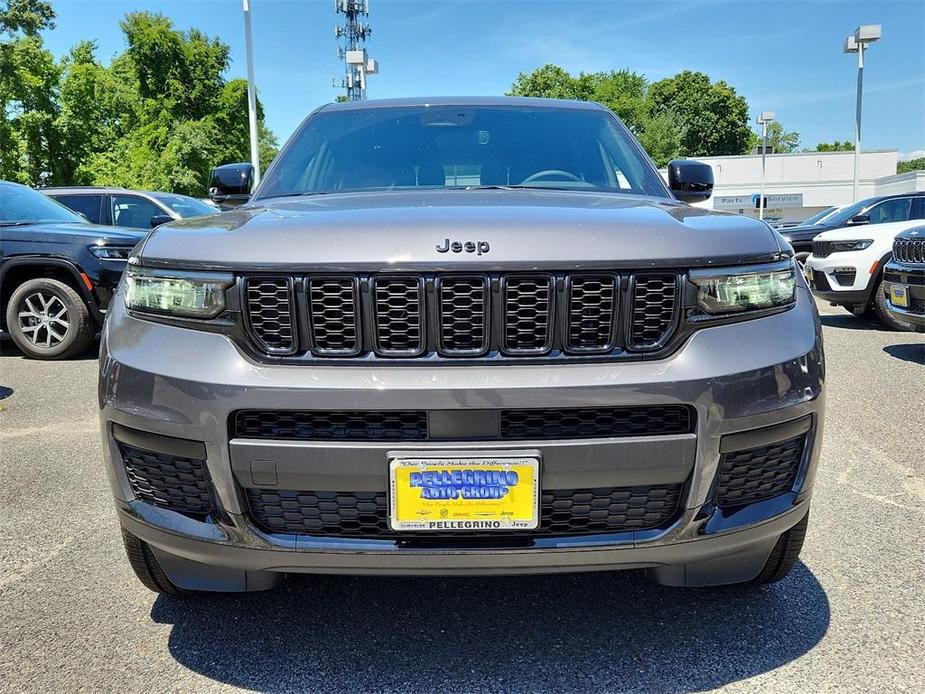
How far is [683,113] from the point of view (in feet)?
231

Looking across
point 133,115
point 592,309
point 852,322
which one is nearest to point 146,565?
point 592,309

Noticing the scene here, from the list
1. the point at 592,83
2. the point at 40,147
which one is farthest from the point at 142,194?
the point at 592,83

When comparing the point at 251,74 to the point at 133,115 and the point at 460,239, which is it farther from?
the point at 133,115

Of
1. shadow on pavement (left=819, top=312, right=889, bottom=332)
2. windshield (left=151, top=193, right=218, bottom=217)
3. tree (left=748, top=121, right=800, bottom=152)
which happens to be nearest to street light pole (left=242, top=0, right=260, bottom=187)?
windshield (left=151, top=193, right=218, bottom=217)

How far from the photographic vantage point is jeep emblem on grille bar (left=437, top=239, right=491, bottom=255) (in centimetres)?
180

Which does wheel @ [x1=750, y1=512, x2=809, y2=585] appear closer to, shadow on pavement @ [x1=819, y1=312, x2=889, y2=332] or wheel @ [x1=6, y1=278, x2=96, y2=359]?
wheel @ [x1=6, y1=278, x2=96, y2=359]

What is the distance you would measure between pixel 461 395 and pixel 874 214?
1100 centimetres

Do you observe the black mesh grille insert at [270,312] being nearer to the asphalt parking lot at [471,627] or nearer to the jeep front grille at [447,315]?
the jeep front grille at [447,315]

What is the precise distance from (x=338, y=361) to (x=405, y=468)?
12.3 inches

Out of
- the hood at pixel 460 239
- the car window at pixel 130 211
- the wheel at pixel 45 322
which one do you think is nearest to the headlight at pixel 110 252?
the wheel at pixel 45 322

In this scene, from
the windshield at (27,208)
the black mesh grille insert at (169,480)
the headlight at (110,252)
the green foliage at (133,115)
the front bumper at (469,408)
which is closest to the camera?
Result: the front bumper at (469,408)

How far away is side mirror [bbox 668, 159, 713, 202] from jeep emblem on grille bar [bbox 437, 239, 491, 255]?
5.29ft

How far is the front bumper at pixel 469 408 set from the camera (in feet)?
5.68

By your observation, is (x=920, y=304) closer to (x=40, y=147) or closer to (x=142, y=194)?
(x=142, y=194)
